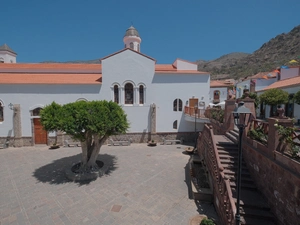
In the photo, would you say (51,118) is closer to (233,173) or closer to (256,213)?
(233,173)

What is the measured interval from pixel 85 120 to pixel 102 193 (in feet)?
13.5

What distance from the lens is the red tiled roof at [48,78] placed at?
1602 cm

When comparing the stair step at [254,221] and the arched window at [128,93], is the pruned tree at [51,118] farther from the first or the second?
the stair step at [254,221]

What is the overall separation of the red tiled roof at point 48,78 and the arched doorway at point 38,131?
126 inches

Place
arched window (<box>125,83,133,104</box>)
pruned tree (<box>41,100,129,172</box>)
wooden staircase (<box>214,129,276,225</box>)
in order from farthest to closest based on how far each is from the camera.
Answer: arched window (<box>125,83,133,104</box>)
pruned tree (<box>41,100,129,172</box>)
wooden staircase (<box>214,129,276,225</box>)

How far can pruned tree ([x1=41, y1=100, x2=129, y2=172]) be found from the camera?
29.1ft

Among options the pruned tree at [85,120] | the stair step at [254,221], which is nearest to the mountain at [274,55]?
the pruned tree at [85,120]

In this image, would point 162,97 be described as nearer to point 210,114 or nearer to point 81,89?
point 210,114

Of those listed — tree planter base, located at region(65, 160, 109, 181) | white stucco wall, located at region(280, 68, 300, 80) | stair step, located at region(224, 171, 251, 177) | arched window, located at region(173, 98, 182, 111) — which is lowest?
tree planter base, located at region(65, 160, 109, 181)

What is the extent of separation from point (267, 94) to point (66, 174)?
2022 centimetres

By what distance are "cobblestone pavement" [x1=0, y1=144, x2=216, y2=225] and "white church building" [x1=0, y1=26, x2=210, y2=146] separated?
4.33 meters

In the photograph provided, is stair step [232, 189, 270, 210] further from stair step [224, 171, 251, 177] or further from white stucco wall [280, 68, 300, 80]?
white stucco wall [280, 68, 300, 80]

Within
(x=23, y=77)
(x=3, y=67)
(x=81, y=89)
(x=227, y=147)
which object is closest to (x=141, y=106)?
(x=81, y=89)

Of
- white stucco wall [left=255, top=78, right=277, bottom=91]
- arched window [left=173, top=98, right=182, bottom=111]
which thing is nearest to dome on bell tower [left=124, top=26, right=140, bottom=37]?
arched window [left=173, top=98, right=182, bottom=111]
